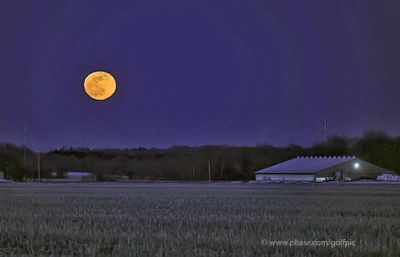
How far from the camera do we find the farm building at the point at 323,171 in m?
124

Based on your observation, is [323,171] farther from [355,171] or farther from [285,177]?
[285,177]

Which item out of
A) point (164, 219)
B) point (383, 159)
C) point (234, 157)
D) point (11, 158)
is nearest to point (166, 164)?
point (234, 157)

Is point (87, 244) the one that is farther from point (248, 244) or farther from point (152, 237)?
point (248, 244)

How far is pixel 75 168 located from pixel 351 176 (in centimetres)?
8871

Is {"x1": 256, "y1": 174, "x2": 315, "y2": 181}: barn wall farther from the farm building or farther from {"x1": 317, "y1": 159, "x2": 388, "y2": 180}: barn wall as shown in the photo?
{"x1": 317, "y1": 159, "x2": 388, "y2": 180}: barn wall

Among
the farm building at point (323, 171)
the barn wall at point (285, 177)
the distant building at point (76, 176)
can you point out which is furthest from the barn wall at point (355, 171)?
the distant building at point (76, 176)

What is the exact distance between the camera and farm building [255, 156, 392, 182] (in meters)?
124

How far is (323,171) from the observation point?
12369 centimetres

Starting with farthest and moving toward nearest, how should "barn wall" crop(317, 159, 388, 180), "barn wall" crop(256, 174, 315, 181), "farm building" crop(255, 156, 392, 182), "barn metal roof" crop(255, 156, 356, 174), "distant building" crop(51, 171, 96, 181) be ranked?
"distant building" crop(51, 171, 96, 181) < "barn metal roof" crop(255, 156, 356, 174) < "barn wall" crop(317, 159, 388, 180) < "barn wall" crop(256, 174, 315, 181) < "farm building" crop(255, 156, 392, 182)

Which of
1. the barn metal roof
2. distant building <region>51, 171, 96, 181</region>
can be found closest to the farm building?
the barn metal roof

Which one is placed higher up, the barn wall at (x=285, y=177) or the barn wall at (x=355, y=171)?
the barn wall at (x=355, y=171)

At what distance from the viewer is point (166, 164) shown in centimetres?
18712

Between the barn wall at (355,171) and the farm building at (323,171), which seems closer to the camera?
the farm building at (323,171)

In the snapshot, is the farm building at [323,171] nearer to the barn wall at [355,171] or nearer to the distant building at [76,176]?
the barn wall at [355,171]
